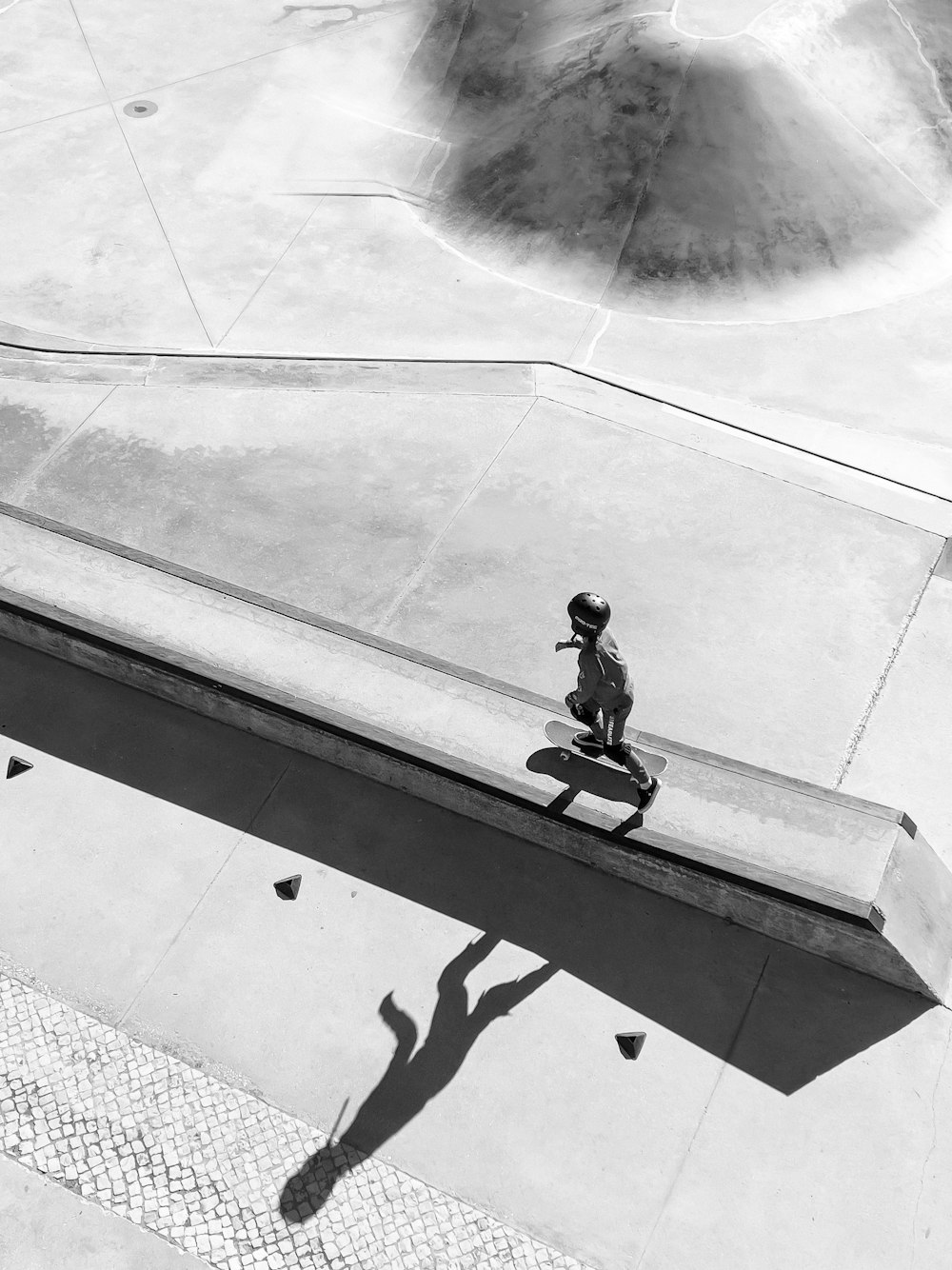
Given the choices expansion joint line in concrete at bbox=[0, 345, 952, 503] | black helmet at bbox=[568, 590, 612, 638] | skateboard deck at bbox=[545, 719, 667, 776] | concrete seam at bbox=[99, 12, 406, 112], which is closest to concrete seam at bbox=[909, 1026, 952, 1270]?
skateboard deck at bbox=[545, 719, 667, 776]

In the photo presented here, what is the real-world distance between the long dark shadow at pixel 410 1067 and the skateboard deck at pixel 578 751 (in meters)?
1.23

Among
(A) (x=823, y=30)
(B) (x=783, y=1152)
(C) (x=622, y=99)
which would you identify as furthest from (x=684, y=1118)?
(A) (x=823, y=30)

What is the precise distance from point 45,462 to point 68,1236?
6618mm

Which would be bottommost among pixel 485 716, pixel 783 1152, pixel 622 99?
pixel 783 1152

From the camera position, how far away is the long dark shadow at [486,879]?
20.5ft

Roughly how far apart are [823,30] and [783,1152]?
11665 millimetres

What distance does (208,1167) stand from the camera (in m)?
5.88

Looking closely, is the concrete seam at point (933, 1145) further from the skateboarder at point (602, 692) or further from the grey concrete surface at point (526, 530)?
the skateboarder at point (602, 692)

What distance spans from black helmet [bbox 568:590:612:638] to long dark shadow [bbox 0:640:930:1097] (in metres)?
1.56

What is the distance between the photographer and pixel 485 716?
714 centimetres

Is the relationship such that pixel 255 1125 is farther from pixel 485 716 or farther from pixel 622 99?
pixel 622 99

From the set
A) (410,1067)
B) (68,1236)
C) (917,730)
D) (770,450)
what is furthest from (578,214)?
(68,1236)

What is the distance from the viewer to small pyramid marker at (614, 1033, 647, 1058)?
20.2 feet

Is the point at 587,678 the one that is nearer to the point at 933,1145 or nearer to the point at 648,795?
the point at 648,795
